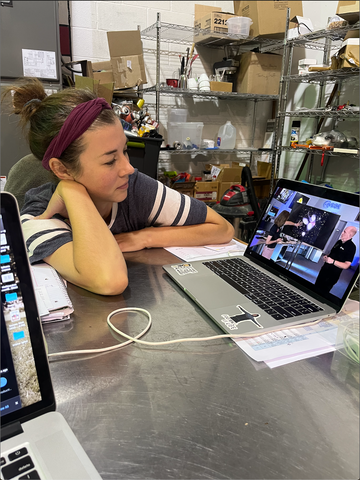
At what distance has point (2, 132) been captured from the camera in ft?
6.22

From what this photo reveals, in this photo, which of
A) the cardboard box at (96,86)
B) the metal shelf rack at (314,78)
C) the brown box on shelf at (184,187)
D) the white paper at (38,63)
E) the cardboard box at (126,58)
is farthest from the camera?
the brown box on shelf at (184,187)

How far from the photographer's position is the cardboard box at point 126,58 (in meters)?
2.27

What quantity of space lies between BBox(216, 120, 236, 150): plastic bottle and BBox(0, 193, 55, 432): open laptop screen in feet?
8.87

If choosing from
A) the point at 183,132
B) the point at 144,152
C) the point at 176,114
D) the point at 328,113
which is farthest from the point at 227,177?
the point at 144,152

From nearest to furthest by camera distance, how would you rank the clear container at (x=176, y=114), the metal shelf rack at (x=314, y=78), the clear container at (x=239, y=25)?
the metal shelf rack at (x=314, y=78) < the clear container at (x=239, y=25) < the clear container at (x=176, y=114)

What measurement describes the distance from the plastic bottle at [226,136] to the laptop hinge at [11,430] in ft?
9.15

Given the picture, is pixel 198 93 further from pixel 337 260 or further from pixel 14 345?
pixel 14 345

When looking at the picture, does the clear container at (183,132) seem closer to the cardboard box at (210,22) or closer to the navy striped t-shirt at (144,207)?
the cardboard box at (210,22)

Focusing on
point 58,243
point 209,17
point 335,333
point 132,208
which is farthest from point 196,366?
point 209,17

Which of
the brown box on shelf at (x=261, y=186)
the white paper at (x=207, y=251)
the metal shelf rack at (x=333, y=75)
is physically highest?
the metal shelf rack at (x=333, y=75)

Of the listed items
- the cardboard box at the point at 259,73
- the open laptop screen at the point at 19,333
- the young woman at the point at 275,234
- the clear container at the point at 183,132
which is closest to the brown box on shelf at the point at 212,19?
the cardboard box at the point at 259,73

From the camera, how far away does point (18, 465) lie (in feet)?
1.12

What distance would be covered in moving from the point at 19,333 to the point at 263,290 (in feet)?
1.66

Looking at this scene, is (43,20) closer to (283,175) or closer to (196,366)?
(196,366)
